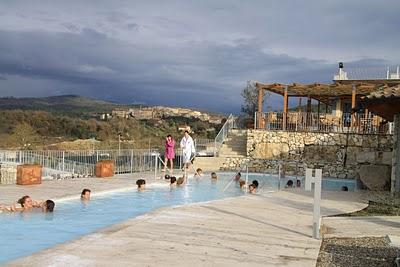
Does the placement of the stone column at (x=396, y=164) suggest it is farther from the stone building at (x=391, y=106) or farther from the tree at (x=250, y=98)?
the tree at (x=250, y=98)

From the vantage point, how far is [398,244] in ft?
21.5

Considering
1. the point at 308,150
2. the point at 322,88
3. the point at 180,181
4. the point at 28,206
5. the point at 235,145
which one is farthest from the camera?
the point at 235,145

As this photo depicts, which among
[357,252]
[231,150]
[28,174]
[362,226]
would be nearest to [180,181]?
[28,174]

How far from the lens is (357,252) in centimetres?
687

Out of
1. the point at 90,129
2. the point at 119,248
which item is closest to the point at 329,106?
the point at 90,129

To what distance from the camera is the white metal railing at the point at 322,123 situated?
90.2ft

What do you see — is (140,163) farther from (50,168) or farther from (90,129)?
(90,129)

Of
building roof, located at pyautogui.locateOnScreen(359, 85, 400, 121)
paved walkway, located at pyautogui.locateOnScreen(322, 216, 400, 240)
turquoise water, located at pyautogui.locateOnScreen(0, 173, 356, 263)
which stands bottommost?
turquoise water, located at pyautogui.locateOnScreen(0, 173, 356, 263)

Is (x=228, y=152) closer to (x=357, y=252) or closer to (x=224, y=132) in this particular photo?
(x=224, y=132)

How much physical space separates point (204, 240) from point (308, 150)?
70.3 ft

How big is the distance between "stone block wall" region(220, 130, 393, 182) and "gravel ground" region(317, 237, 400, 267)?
57.8ft

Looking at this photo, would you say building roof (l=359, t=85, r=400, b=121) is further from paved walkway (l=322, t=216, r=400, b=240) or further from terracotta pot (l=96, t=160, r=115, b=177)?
terracotta pot (l=96, t=160, r=115, b=177)

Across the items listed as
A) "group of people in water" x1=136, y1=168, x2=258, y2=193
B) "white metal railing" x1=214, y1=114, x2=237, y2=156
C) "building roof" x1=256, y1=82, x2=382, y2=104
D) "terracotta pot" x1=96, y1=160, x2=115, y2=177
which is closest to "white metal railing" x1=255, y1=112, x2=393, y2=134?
"building roof" x1=256, y1=82, x2=382, y2=104

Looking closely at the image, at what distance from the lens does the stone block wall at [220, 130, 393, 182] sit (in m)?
25.8
